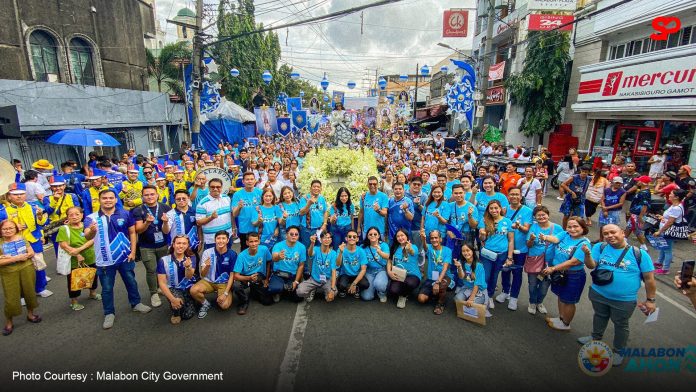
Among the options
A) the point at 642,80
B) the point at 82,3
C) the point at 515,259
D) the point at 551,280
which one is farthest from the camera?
the point at 82,3

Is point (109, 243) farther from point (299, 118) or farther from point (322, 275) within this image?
point (299, 118)

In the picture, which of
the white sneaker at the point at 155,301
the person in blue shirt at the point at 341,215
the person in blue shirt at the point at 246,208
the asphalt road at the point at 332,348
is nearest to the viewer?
the asphalt road at the point at 332,348

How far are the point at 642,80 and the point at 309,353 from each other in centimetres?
1430

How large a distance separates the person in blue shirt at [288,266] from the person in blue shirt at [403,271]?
1.36m

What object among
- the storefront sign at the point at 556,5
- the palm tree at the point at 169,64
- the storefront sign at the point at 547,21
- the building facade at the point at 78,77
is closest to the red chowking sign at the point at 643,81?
the storefront sign at the point at 547,21

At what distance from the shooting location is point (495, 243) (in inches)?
187

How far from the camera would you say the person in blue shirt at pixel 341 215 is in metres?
5.80

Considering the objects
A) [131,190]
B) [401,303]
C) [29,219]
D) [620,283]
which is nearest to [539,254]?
[620,283]

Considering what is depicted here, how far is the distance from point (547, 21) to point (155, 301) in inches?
727

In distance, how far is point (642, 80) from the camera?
1167 cm

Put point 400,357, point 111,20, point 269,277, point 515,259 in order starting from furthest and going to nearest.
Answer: point 111,20 < point 269,277 < point 515,259 < point 400,357

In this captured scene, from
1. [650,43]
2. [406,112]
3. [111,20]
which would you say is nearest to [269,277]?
[650,43]

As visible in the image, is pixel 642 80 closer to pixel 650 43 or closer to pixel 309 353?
pixel 650 43

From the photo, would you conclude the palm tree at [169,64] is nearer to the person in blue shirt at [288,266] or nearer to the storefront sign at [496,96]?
the storefront sign at [496,96]
